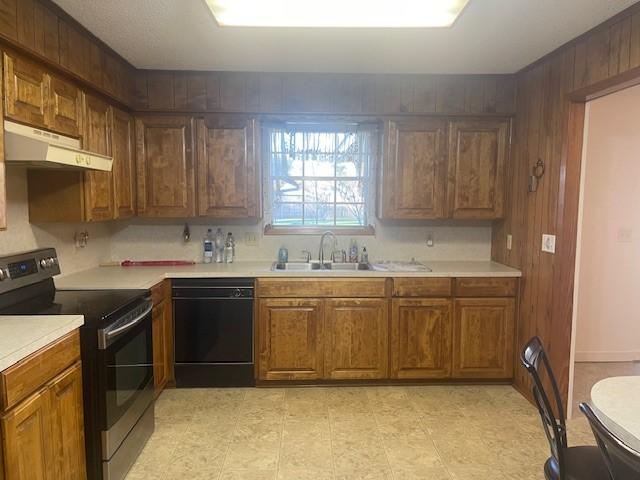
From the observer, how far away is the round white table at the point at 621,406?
1.19 metres

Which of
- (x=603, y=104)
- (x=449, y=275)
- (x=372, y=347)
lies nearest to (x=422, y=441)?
(x=372, y=347)

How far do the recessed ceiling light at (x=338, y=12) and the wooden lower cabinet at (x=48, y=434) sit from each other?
1.85 metres

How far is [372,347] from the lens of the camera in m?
3.27

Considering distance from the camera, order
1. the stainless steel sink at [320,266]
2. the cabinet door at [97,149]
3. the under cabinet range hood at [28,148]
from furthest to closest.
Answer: the stainless steel sink at [320,266]
the cabinet door at [97,149]
the under cabinet range hood at [28,148]

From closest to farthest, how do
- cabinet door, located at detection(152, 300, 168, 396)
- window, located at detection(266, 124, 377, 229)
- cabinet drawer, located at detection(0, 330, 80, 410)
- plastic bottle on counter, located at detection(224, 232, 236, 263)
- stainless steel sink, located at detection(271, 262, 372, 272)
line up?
Answer: cabinet drawer, located at detection(0, 330, 80, 410)
cabinet door, located at detection(152, 300, 168, 396)
stainless steel sink, located at detection(271, 262, 372, 272)
plastic bottle on counter, located at detection(224, 232, 236, 263)
window, located at detection(266, 124, 377, 229)

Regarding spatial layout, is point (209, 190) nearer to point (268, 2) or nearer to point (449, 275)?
point (268, 2)

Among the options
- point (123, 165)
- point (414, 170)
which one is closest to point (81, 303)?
point (123, 165)

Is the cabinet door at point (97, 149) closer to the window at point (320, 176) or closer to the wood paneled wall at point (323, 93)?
the wood paneled wall at point (323, 93)

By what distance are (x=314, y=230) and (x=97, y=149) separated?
1.80m

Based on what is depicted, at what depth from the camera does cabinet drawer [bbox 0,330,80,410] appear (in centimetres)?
145

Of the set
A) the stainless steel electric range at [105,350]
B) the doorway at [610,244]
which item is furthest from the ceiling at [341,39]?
the stainless steel electric range at [105,350]

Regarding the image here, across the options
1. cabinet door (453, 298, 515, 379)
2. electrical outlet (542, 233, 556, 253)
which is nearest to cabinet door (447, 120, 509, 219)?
electrical outlet (542, 233, 556, 253)

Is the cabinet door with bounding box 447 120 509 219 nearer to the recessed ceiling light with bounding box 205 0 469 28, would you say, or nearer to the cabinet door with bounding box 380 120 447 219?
the cabinet door with bounding box 380 120 447 219

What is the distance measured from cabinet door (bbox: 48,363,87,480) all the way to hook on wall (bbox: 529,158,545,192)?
9.99ft
